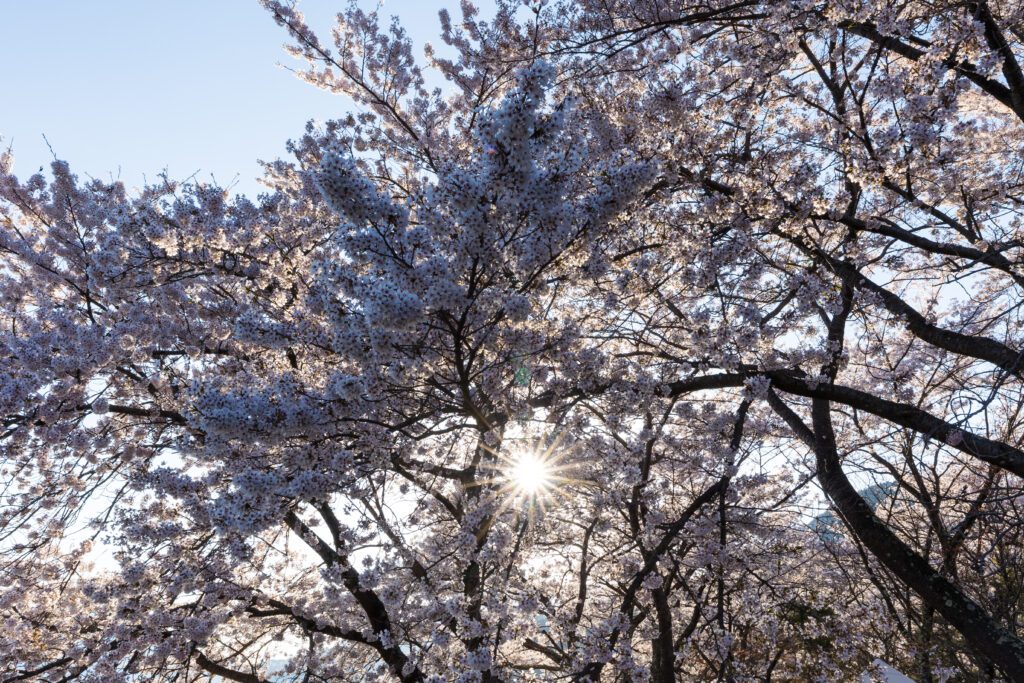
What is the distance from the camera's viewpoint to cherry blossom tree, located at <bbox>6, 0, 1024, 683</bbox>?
3.47 m

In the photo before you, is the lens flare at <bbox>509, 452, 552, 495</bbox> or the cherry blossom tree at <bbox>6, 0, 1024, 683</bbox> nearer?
the cherry blossom tree at <bbox>6, 0, 1024, 683</bbox>

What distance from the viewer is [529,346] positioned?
171 inches

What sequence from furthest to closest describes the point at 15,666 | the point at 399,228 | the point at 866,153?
the point at 15,666, the point at 866,153, the point at 399,228

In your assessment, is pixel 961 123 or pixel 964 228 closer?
pixel 964 228

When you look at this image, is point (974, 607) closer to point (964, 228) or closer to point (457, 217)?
point (964, 228)

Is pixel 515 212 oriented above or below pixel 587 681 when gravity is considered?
above

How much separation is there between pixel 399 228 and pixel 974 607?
4867 mm

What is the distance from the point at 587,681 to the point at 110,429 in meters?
5.52

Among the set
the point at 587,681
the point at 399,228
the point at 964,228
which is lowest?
the point at 587,681

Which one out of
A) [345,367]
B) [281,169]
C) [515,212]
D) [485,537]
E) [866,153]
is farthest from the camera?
[281,169]

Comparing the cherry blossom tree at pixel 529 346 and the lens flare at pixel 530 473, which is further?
the lens flare at pixel 530 473

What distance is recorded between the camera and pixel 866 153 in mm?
4914

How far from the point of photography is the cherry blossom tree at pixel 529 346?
3475 mm

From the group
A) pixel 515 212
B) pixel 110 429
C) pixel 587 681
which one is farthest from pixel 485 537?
pixel 110 429
